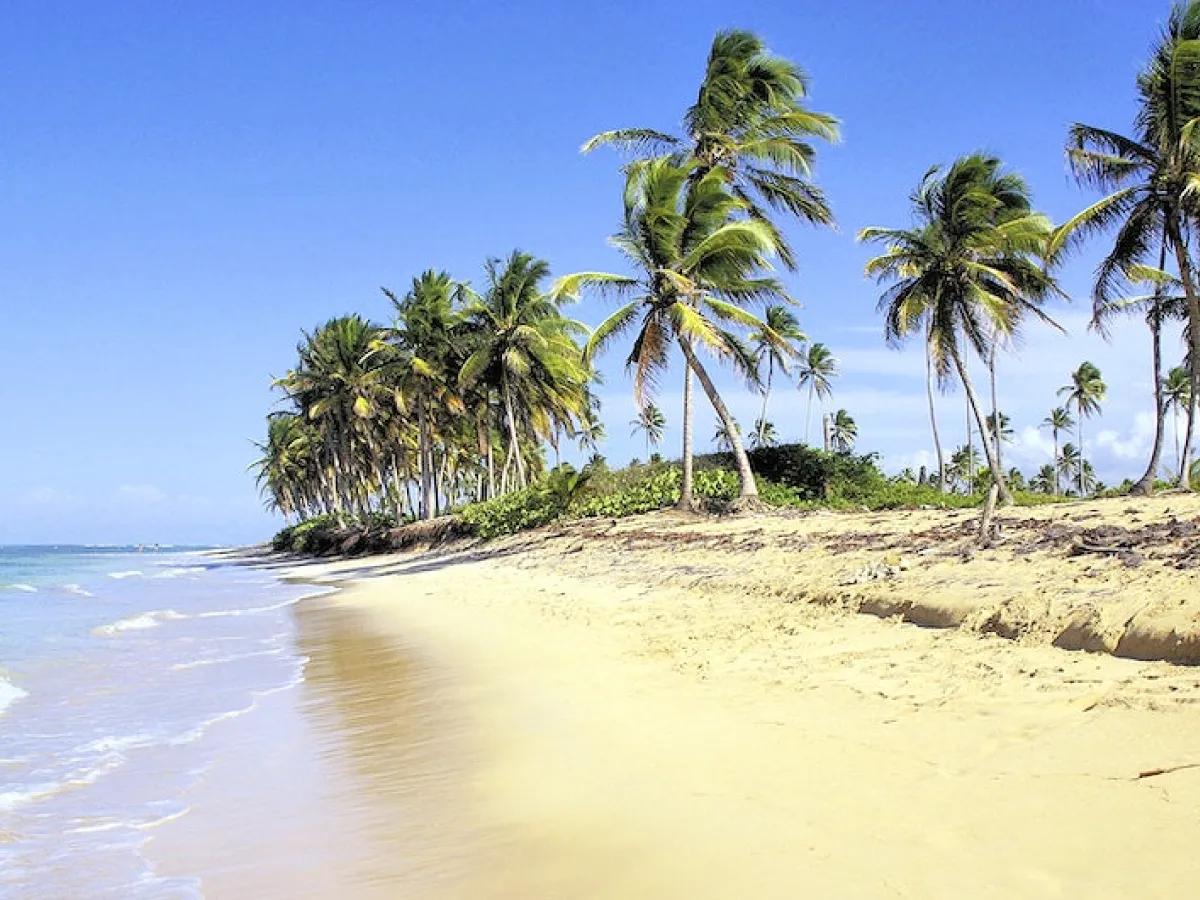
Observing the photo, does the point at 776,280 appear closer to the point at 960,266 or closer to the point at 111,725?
the point at 960,266

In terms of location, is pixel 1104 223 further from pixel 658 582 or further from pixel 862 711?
pixel 862 711

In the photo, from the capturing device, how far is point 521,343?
111 ft

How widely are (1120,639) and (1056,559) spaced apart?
3.19m

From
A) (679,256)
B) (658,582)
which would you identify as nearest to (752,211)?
(679,256)

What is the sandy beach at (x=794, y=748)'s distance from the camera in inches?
135

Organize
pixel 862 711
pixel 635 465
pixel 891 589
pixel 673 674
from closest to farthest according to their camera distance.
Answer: pixel 862 711, pixel 673 674, pixel 891 589, pixel 635 465

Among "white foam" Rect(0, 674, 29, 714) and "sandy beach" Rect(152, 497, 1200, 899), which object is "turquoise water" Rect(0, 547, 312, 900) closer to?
"white foam" Rect(0, 674, 29, 714)

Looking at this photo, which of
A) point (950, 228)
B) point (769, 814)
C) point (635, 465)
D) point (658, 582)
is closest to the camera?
point (769, 814)

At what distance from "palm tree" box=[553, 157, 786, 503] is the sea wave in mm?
10841

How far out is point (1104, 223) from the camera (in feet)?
67.2

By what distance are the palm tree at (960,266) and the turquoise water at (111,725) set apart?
16.5 metres

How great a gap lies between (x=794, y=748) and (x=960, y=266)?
19774mm

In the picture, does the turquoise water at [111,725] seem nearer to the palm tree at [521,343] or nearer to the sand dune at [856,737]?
the sand dune at [856,737]

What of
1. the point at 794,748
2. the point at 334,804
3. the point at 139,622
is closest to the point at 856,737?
the point at 794,748
